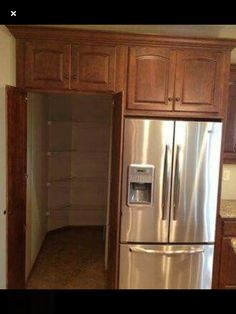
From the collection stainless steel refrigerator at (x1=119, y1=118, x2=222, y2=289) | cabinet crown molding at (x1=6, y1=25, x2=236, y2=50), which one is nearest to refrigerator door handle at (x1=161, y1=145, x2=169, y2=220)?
stainless steel refrigerator at (x1=119, y1=118, x2=222, y2=289)

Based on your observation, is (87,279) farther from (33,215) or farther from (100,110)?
(100,110)

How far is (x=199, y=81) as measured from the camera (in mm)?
2641

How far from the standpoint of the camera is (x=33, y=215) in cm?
357

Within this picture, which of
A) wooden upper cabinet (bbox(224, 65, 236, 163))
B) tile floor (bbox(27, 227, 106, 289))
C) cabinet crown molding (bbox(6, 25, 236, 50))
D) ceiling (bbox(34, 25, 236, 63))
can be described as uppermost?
ceiling (bbox(34, 25, 236, 63))

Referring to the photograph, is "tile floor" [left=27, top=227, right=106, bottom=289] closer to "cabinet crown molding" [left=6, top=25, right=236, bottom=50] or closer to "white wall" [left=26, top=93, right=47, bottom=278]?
"white wall" [left=26, top=93, right=47, bottom=278]

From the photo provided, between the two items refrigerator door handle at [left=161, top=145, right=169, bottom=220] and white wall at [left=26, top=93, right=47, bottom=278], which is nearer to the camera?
refrigerator door handle at [left=161, top=145, right=169, bottom=220]

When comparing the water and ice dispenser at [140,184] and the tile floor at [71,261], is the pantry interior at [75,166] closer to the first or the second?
the tile floor at [71,261]

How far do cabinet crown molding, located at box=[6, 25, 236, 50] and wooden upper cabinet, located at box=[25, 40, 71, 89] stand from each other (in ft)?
0.21

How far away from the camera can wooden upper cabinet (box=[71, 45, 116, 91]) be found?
256 centimetres

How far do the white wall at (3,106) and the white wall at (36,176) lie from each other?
71 centimetres

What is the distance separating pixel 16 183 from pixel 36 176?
115 centimetres
